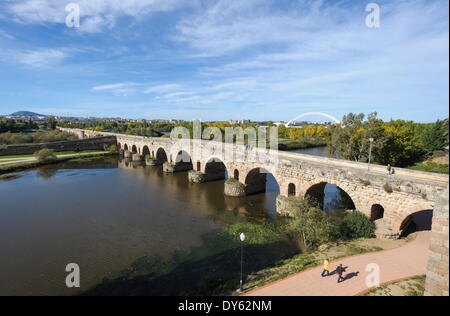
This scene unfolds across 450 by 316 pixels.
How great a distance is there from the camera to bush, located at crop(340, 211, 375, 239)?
12359 millimetres

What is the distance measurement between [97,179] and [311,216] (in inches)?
1057

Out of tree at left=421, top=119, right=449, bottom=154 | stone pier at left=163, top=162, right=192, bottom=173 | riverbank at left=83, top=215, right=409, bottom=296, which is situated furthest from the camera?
stone pier at left=163, top=162, right=192, bottom=173

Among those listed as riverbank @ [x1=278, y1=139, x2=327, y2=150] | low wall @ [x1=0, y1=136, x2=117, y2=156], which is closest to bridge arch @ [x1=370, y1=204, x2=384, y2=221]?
riverbank @ [x1=278, y1=139, x2=327, y2=150]

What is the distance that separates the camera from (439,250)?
536 centimetres

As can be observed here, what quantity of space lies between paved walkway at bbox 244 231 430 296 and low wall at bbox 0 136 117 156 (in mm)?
54202

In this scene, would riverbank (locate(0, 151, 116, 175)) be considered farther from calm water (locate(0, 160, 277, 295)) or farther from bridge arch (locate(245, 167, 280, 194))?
bridge arch (locate(245, 167, 280, 194))

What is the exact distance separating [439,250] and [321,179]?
990cm

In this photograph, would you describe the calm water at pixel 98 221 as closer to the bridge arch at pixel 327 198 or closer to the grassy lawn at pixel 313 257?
the bridge arch at pixel 327 198

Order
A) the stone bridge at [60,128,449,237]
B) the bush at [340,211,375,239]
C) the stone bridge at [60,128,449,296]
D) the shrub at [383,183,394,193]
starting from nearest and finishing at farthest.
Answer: the stone bridge at [60,128,449,296]
the stone bridge at [60,128,449,237]
the shrub at [383,183,394,193]
the bush at [340,211,375,239]

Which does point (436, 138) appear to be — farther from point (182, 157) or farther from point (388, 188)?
point (182, 157)

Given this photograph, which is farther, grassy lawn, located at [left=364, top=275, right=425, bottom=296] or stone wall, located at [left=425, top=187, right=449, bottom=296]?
grassy lawn, located at [left=364, top=275, right=425, bottom=296]

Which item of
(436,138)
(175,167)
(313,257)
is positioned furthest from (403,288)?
(436,138)
